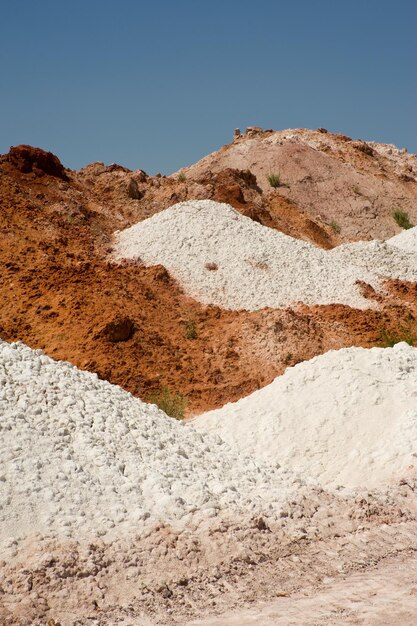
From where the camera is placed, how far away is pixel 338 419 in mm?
10523

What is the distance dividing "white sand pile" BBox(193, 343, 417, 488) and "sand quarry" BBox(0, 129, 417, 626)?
0.10ft

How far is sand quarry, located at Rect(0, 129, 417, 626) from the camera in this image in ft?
21.2

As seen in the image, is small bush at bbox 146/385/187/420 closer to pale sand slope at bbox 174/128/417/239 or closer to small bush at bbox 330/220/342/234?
small bush at bbox 330/220/342/234

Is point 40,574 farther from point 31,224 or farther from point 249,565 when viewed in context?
point 31,224

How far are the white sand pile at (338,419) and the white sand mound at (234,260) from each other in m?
6.60

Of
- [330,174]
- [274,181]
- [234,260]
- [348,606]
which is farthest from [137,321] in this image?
[330,174]

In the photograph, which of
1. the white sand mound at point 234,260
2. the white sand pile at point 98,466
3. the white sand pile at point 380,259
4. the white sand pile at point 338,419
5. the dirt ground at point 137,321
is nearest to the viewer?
the white sand pile at point 98,466

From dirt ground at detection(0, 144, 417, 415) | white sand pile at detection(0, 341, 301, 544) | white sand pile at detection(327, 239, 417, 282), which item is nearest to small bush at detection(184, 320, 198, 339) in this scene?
dirt ground at detection(0, 144, 417, 415)

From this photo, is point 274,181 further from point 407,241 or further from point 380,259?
point 380,259

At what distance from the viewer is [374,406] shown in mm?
10594

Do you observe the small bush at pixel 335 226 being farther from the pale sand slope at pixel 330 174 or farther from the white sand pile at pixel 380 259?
the white sand pile at pixel 380 259

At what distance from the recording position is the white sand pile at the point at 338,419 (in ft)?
31.7

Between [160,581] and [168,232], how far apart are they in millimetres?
14483

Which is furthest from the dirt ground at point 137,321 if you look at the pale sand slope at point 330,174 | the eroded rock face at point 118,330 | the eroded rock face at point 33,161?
the pale sand slope at point 330,174
